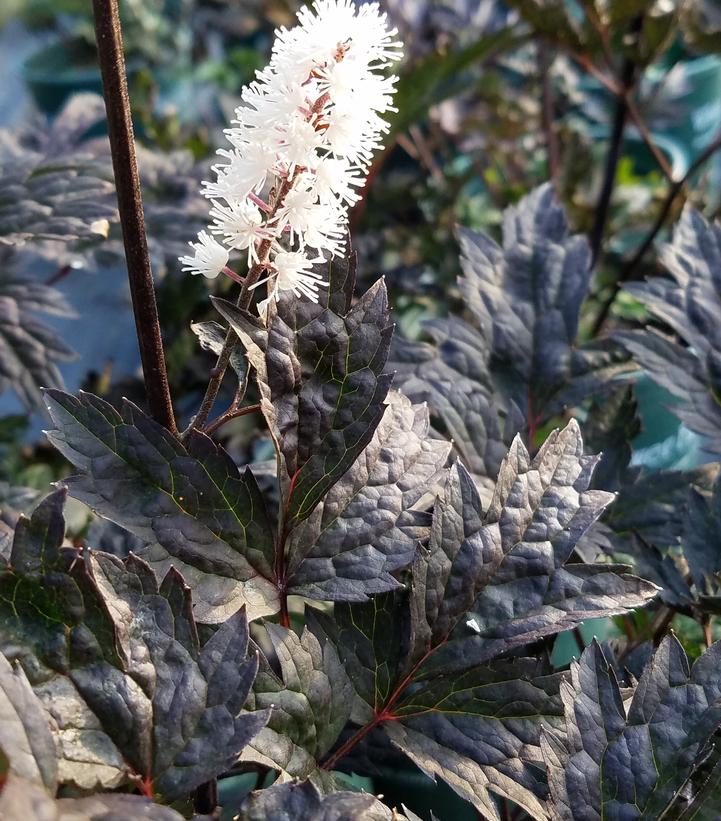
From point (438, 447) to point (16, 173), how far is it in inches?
23.0

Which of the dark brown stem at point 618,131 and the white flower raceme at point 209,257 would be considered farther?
the dark brown stem at point 618,131

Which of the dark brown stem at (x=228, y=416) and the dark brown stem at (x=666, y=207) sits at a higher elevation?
the dark brown stem at (x=666, y=207)

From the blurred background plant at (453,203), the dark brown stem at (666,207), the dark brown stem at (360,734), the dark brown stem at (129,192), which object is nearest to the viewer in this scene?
the dark brown stem at (129,192)

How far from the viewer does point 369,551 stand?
0.58 meters

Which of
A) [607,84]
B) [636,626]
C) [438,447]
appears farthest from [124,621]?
[607,84]

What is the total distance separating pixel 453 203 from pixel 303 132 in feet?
3.81

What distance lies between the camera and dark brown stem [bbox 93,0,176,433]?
0.45 metres

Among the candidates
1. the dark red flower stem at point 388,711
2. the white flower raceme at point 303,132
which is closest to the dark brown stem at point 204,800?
the dark red flower stem at point 388,711

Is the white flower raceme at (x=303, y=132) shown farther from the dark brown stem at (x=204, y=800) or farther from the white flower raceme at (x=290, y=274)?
the dark brown stem at (x=204, y=800)

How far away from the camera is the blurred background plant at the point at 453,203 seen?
0.83 m

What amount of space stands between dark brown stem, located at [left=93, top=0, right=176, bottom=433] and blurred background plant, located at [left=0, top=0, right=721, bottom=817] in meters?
0.32

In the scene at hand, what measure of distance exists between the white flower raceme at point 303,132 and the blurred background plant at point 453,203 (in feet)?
1.01

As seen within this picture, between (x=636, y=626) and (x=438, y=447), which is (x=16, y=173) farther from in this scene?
(x=636, y=626)

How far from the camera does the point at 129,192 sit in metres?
0.47
